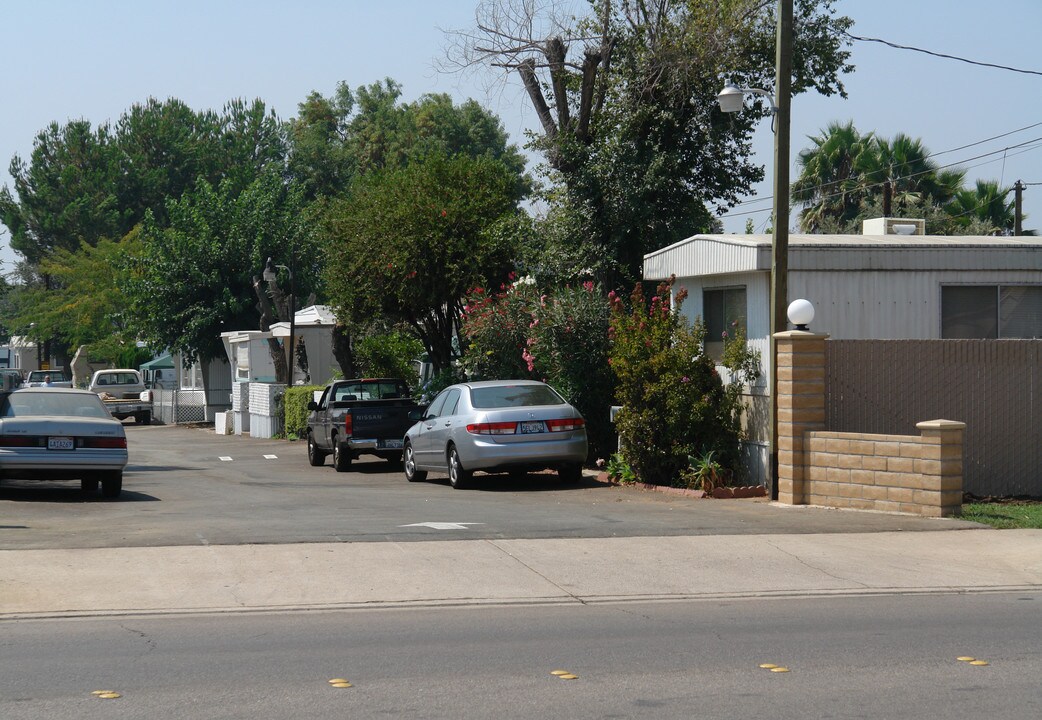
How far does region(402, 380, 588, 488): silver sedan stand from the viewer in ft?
59.5

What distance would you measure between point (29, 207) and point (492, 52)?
6232cm

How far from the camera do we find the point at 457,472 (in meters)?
18.9

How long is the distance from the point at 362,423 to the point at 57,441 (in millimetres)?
7528

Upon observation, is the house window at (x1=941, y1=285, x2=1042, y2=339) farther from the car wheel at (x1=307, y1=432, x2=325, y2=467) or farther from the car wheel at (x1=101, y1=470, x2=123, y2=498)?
the car wheel at (x1=307, y1=432, x2=325, y2=467)

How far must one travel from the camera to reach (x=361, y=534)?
1288cm

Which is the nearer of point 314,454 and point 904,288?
point 904,288

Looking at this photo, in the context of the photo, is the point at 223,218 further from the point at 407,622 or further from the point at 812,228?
the point at 407,622

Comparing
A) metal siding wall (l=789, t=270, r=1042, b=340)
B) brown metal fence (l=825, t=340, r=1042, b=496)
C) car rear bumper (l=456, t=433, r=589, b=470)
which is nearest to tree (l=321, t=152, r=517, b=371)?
car rear bumper (l=456, t=433, r=589, b=470)

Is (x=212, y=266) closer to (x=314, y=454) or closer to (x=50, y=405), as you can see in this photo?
(x=314, y=454)

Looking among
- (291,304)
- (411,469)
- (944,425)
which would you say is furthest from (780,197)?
(291,304)

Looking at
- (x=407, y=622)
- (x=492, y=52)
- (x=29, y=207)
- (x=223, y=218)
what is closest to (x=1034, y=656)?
(x=407, y=622)

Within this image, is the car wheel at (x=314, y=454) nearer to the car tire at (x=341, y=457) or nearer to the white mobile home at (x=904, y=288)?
the car tire at (x=341, y=457)

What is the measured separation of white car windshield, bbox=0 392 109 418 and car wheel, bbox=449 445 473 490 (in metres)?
5.11

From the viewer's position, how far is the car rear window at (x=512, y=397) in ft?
61.3
